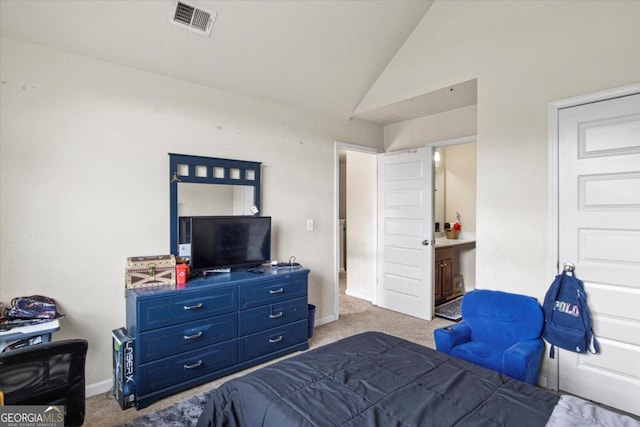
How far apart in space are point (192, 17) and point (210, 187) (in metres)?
1.41

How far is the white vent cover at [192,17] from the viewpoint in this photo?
2424 mm

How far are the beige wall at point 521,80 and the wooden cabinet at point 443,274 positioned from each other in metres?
1.81

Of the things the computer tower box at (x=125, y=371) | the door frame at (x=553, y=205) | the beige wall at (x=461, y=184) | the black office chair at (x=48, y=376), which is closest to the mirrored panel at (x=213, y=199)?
the computer tower box at (x=125, y=371)

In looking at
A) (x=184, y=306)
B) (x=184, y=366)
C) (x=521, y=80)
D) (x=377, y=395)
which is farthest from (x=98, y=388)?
(x=521, y=80)

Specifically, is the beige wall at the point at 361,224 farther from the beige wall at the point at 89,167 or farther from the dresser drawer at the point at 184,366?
the dresser drawer at the point at 184,366

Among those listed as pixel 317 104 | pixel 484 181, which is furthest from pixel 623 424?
pixel 317 104

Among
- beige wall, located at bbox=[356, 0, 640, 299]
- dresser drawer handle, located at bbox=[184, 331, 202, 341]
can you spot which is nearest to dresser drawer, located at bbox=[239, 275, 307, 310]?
dresser drawer handle, located at bbox=[184, 331, 202, 341]

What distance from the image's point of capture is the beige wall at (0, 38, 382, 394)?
231cm

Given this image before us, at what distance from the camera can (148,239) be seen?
2828 mm

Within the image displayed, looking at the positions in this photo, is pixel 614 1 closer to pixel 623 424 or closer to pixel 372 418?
pixel 623 424

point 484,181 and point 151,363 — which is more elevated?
point 484,181

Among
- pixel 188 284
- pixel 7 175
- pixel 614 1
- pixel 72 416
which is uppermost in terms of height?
pixel 614 1

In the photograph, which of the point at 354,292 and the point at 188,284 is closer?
the point at 188,284

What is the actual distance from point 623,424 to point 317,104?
3517mm
